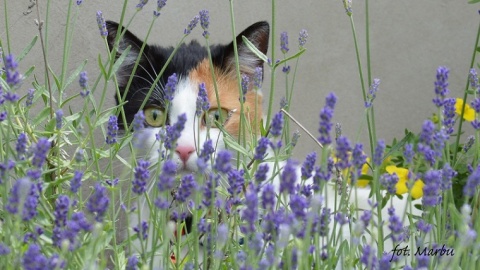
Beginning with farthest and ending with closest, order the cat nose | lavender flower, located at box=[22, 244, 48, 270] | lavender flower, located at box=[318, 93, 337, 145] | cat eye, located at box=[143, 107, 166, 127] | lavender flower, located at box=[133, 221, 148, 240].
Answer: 1. cat eye, located at box=[143, 107, 166, 127]
2. the cat nose
3. lavender flower, located at box=[133, 221, 148, 240]
4. lavender flower, located at box=[318, 93, 337, 145]
5. lavender flower, located at box=[22, 244, 48, 270]

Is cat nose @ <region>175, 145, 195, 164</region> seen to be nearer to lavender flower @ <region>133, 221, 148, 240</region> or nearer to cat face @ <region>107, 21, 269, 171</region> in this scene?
cat face @ <region>107, 21, 269, 171</region>

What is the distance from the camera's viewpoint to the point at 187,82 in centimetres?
207

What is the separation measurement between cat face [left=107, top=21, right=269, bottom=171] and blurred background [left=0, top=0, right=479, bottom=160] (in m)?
0.32

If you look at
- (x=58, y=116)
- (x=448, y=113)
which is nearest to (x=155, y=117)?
(x=58, y=116)

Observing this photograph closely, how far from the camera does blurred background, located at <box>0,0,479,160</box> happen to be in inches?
100

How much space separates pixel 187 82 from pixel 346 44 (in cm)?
101

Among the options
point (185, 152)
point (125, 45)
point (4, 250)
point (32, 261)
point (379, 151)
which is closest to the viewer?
point (32, 261)

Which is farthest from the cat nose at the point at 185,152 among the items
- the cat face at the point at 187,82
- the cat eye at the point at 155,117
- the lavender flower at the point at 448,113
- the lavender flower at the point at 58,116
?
the lavender flower at the point at 448,113

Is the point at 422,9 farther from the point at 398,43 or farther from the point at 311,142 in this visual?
the point at 311,142

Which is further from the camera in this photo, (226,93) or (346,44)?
(346,44)

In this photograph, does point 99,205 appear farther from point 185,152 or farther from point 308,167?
point 185,152

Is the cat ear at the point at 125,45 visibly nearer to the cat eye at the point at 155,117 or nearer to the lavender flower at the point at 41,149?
the cat eye at the point at 155,117

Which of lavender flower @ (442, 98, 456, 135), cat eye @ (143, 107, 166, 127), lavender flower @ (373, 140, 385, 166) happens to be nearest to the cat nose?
cat eye @ (143, 107, 166, 127)

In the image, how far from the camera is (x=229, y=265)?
4.10 ft
